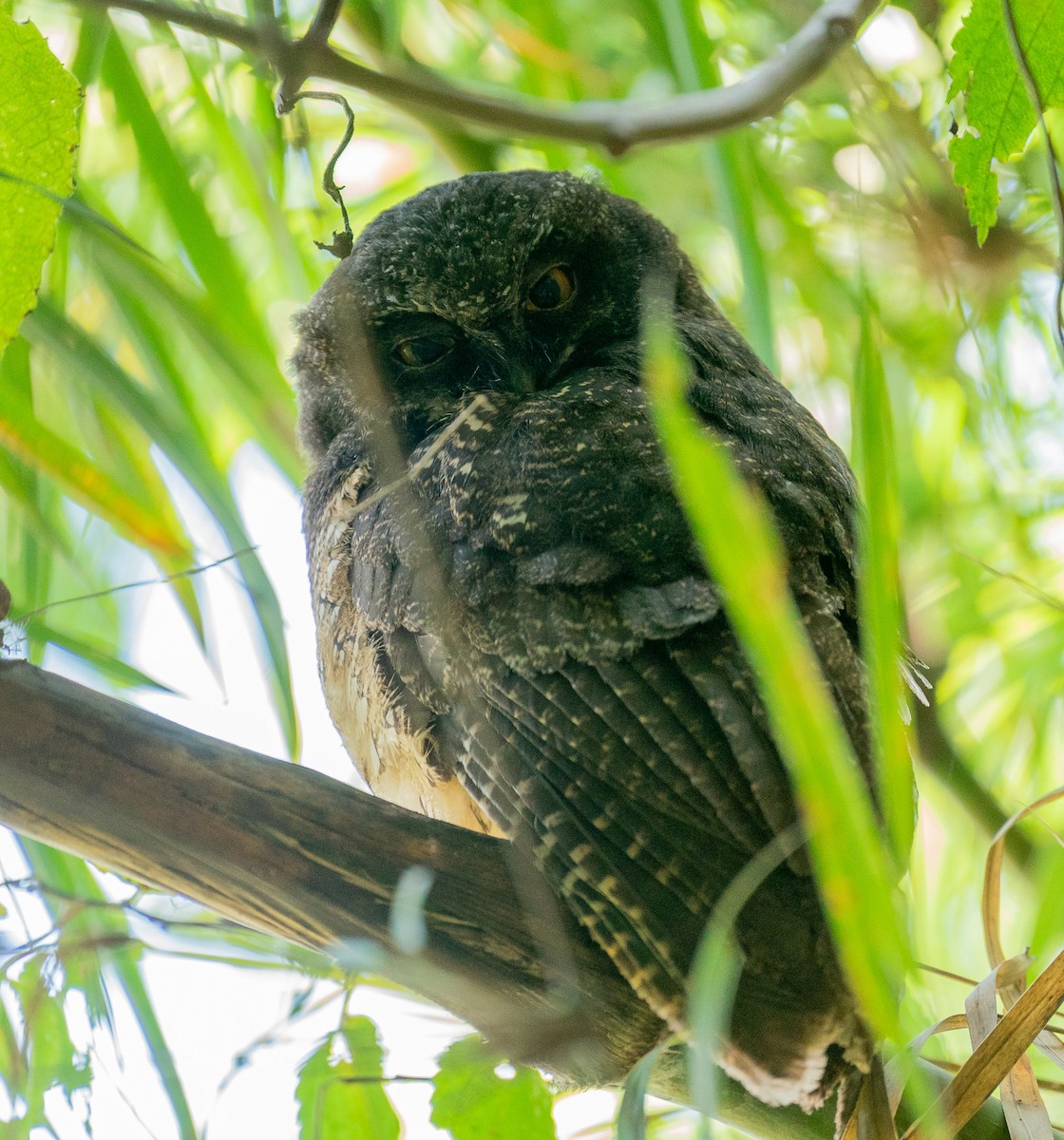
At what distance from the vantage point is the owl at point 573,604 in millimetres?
1015

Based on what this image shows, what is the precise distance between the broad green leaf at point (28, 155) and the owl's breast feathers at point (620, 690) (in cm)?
31

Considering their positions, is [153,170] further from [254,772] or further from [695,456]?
[695,456]

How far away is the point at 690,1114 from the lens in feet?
4.82

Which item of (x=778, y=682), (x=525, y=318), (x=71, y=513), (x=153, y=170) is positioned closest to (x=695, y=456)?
(x=778, y=682)

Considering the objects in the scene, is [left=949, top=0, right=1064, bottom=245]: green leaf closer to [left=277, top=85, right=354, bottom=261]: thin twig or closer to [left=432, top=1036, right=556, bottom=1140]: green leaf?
[left=277, top=85, right=354, bottom=261]: thin twig

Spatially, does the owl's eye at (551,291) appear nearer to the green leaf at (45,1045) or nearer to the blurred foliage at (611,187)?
the blurred foliage at (611,187)

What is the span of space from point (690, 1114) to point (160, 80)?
66.5 inches

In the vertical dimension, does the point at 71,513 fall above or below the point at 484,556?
above

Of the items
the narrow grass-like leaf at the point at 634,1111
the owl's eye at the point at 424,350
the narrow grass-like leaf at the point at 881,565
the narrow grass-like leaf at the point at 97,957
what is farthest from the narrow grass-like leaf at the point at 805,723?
the owl's eye at the point at 424,350

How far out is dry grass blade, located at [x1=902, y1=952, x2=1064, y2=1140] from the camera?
82cm

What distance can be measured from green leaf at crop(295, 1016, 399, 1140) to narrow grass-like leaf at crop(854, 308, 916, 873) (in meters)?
0.61

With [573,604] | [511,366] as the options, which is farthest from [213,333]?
[511,366]

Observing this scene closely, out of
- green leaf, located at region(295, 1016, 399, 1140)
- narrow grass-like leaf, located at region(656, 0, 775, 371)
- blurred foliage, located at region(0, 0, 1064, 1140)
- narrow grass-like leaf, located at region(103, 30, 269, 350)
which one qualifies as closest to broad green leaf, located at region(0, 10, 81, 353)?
blurred foliage, located at region(0, 0, 1064, 1140)

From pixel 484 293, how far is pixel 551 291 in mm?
113
